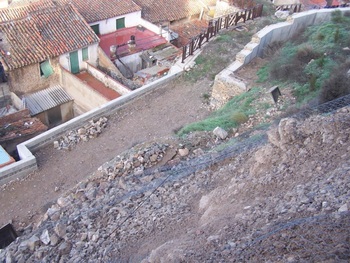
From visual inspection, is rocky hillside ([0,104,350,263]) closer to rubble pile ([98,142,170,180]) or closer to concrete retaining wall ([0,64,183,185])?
rubble pile ([98,142,170,180])

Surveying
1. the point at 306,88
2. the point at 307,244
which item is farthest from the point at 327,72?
the point at 307,244

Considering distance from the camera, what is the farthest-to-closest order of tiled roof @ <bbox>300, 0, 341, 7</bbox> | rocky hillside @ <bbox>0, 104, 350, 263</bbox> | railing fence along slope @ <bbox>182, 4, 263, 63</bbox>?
tiled roof @ <bbox>300, 0, 341, 7</bbox>
railing fence along slope @ <bbox>182, 4, 263, 63</bbox>
rocky hillside @ <bbox>0, 104, 350, 263</bbox>

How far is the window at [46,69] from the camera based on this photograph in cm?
1997

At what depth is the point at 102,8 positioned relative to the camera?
24094 mm

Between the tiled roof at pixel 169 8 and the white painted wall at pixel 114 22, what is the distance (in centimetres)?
95

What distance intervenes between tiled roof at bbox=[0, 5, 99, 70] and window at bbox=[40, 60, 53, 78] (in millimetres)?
547

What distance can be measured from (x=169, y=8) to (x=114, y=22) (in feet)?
17.1

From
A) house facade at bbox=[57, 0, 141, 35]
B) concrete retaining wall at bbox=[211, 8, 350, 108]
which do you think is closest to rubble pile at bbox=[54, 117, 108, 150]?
concrete retaining wall at bbox=[211, 8, 350, 108]

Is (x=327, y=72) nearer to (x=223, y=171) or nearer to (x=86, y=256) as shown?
(x=223, y=171)

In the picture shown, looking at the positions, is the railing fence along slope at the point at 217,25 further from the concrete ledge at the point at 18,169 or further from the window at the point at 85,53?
the concrete ledge at the point at 18,169

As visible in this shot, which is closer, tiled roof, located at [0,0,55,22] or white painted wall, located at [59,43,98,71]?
white painted wall, located at [59,43,98,71]

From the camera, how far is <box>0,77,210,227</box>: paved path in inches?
519

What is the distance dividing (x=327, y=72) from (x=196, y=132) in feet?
16.8

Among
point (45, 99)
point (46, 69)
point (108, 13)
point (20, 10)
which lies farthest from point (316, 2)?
point (45, 99)
